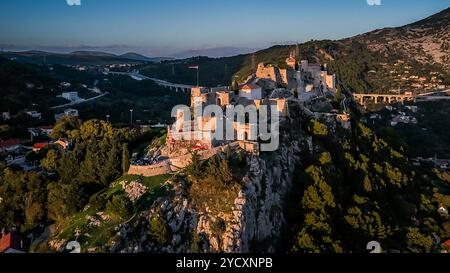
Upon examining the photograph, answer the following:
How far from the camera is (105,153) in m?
33.9

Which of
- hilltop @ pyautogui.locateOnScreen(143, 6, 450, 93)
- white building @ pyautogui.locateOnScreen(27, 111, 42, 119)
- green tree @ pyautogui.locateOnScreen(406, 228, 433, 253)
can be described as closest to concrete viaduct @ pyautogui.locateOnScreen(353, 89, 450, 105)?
hilltop @ pyautogui.locateOnScreen(143, 6, 450, 93)

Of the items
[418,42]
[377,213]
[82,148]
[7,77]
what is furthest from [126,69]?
[377,213]

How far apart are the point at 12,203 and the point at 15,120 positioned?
106ft

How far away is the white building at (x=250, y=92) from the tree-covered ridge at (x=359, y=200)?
6.01m

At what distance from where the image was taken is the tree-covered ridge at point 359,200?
28859 mm

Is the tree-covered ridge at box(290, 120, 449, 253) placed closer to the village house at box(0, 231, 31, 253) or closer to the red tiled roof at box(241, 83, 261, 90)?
the red tiled roof at box(241, 83, 261, 90)

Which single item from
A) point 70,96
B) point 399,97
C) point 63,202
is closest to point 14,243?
point 63,202

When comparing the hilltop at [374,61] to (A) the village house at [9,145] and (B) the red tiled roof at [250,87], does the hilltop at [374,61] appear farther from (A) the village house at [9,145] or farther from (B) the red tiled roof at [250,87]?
(A) the village house at [9,145]

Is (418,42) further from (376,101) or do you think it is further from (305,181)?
(305,181)

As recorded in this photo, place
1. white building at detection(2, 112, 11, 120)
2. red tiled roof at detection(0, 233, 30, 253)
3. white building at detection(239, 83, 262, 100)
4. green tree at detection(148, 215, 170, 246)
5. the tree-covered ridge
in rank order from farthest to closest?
white building at detection(2, 112, 11, 120) < white building at detection(239, 83, 262, 100) < the tree-covered ridge < red tiled roof at detection(0, 233, 30, 253) < green tree at detection(148, 215, 170, 246)
